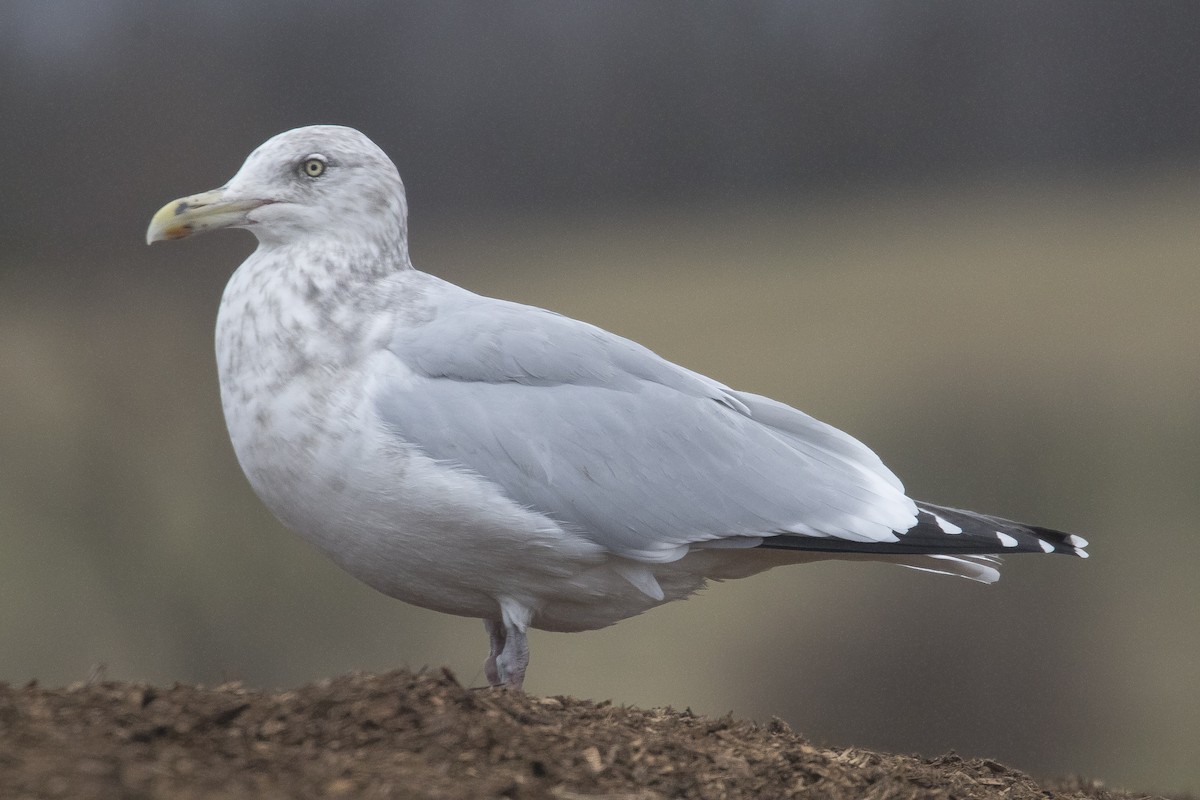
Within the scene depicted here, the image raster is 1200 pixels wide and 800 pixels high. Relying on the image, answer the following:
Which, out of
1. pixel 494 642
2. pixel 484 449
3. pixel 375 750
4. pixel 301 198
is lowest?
pixel 375 750

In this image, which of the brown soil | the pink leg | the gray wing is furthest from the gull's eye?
the brown soil

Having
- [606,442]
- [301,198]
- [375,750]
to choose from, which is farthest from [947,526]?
[301,198]

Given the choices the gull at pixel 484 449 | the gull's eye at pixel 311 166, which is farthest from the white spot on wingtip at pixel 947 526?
the gull's eye at pixel 311 166

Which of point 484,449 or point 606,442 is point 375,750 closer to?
point 484,449

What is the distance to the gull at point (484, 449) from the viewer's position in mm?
2732

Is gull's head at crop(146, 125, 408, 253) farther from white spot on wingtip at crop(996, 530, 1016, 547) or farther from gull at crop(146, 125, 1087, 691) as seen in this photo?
white spot on wingtip at crop(996, 530, 1016, 547)

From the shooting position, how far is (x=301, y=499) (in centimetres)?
276

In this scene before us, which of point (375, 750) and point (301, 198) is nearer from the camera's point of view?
point (375, 750)

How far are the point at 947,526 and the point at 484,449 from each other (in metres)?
1.08

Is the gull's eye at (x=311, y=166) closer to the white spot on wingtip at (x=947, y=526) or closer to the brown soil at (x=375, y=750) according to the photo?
the brown soil at (x=375, y=750)

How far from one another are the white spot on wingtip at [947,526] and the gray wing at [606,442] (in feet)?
0.21

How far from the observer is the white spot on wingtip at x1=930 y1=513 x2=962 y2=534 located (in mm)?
2928

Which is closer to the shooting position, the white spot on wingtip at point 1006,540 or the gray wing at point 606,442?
the gray wing at point 606,442

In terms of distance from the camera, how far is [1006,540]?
2.94 meters
